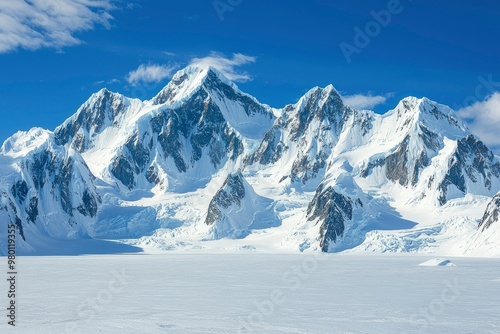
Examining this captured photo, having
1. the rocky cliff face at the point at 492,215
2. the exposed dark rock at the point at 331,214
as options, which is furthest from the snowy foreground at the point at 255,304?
the exposed dark rock at the point at 331,214

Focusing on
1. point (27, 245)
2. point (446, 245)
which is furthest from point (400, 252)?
point (27, 245)

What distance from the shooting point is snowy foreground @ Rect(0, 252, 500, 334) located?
125 ft

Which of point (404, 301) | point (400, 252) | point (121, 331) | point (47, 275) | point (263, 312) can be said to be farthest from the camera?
point (400, 252)

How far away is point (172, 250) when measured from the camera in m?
192

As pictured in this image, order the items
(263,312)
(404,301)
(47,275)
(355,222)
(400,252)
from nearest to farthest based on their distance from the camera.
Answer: (263,312)
(404,301)
(47,275)
(400,252)
(355,222)

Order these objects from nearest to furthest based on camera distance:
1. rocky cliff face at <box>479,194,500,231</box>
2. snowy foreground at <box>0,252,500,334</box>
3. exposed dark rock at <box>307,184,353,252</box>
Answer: snowy foreground at <box>0,252,500,334</box>
rocky cliff face at <box>479,194,500,231</box>
exposed dark rock at <box>307,184,353,252</box>

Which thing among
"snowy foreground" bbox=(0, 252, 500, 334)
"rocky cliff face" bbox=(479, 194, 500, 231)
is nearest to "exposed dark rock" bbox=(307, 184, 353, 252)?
"rocky cliff face" bbox=(479, 194, 500, 231)

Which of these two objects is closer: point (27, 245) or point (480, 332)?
point (480, 332)

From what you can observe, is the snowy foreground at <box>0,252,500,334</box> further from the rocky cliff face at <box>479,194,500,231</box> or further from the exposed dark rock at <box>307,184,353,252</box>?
the exposed dark rock at <box>307,184,353,252</box>

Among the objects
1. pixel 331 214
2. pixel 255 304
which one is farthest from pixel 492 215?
pixel 255 304

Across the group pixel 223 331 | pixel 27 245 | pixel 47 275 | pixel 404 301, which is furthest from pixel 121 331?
pixel 27 245

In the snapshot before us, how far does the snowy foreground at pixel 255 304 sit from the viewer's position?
125ft

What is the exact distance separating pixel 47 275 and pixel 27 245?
110m

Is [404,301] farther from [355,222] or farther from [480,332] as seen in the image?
[355,222]
